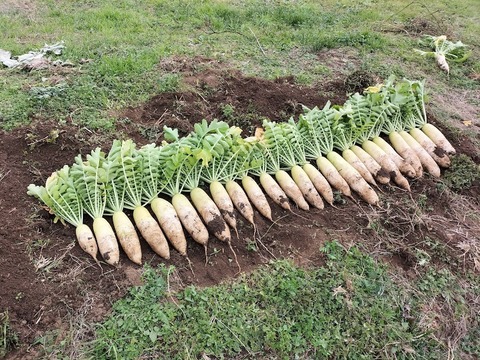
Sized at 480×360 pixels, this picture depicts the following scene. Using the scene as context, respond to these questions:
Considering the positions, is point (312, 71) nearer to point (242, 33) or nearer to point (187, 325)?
point (242, 33)

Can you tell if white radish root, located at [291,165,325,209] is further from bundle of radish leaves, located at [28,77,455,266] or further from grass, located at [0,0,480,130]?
grass, located at [0,0,480,130]

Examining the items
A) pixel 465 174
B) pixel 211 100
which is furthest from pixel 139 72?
pixel 465 174

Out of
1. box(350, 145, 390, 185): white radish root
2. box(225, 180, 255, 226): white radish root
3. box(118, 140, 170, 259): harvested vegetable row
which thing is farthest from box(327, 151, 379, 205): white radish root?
box(118, 140, 170, 259): harvested vegetable row

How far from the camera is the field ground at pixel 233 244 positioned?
11.4 feet

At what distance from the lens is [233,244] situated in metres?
4.23

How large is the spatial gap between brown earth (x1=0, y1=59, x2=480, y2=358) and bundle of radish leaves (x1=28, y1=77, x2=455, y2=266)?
15cm

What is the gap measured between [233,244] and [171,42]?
5.05 metres

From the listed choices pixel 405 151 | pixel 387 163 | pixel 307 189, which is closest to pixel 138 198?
pixel 307 189

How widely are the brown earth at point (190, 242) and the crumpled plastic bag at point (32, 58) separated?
187 cm

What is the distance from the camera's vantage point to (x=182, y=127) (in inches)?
219

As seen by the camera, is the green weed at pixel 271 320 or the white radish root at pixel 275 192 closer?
the green weed at pixel 271 320

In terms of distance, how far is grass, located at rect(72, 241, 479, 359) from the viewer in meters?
3.38

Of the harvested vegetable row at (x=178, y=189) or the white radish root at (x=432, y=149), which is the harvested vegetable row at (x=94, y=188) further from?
the white radish root at (x=432, y=149)

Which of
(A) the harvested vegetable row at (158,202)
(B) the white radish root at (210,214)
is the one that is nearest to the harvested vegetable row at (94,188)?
(A) the harvested vegetable row at (158,202)
